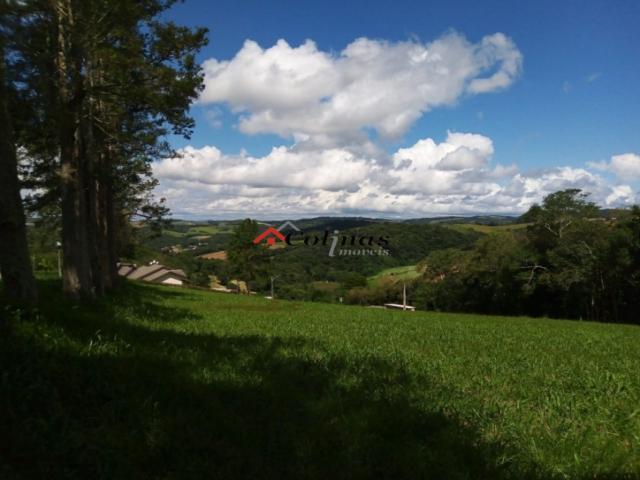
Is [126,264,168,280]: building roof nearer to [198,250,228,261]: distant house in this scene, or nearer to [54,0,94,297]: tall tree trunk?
[198,250,228,261]: distant house

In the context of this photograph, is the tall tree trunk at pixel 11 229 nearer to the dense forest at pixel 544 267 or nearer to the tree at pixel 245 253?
the dense forest at pixel 544 267

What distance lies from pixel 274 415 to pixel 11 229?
5592 mm

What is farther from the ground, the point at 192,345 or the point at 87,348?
the point at 87,348

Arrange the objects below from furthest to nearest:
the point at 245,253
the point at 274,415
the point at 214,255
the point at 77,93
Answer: the point at 214,255 → the point at 245,253 → the point at 77,93 → the point at 274,415

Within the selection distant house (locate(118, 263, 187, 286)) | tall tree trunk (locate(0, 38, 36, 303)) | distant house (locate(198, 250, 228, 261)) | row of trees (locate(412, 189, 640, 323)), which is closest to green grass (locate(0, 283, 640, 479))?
tall tree trunk (locate(0, 38, 36, 303))

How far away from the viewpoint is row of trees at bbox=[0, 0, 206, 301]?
7.59 metres

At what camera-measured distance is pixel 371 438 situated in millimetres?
4613

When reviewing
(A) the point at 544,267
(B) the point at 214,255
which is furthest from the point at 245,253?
Result: (B) the point at 214,255

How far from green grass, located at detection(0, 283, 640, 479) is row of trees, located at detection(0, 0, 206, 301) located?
10.1 feet

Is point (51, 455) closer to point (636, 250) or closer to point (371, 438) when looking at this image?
point (371, 438)

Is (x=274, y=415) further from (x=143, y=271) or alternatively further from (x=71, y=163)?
(x=143, y=271)

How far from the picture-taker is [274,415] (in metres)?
5.05

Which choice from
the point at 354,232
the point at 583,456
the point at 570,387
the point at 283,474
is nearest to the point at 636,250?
the point at 570,387

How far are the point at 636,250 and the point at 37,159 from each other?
44143 mm
